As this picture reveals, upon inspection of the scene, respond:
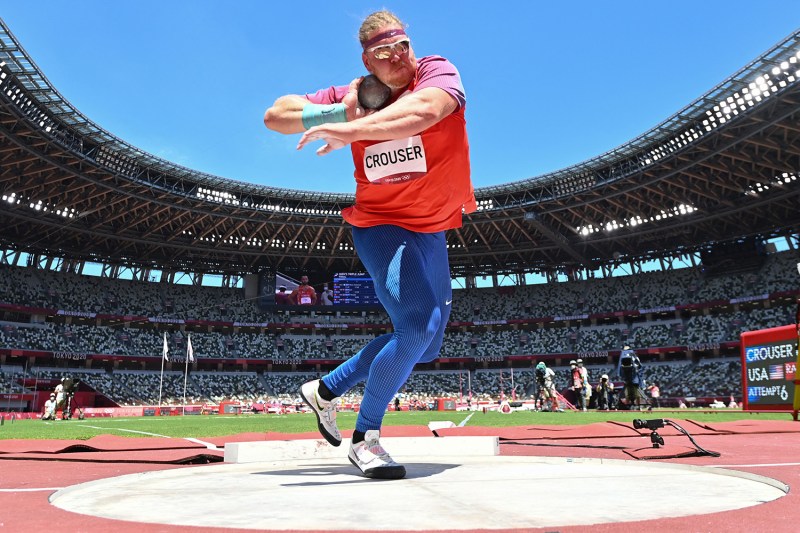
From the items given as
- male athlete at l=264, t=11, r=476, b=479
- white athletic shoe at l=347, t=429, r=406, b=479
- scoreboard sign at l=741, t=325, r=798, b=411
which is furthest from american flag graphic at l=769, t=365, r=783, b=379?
white athletic shoe at l=347, t=429, r=406, b=479

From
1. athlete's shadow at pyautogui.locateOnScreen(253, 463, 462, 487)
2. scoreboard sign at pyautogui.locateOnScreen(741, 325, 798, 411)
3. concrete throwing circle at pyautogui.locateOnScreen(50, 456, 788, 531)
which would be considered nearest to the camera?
concrete throwing circle at pyautogui.locateOnScreen(50, 456, 788, 531)

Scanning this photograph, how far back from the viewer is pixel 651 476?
3.52 m

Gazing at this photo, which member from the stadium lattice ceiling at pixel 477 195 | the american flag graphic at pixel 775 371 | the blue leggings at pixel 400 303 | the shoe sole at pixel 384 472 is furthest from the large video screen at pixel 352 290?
the shoe sole at pixel 384 472

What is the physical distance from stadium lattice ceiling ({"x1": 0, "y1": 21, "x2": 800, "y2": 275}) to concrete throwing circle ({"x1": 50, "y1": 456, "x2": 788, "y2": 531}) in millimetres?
28370

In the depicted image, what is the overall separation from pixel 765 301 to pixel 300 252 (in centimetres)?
3892

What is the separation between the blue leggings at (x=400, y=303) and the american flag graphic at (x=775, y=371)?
63.9 ft

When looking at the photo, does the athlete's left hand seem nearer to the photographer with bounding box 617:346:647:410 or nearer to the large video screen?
the photographer with bounding box 617:346:647:410

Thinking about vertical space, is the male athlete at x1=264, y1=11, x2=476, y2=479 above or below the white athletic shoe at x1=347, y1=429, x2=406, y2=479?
above

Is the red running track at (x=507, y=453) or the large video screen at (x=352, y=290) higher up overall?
the large video screen at (x=352, y=290)

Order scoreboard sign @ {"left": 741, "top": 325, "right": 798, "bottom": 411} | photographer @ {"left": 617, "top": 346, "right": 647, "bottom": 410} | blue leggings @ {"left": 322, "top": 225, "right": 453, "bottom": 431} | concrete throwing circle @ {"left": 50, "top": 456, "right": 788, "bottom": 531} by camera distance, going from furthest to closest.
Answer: photographer @ {"left": 617, "top": 346, "right": 647, "bottom": 410}, scoreboard sign @ {"left": 741, "top": 325, "right": 798, "bottom": 411}, blue leggings @ {"left": 322, "top": 225, "right": 453, "bottom": 431}, concrete throwing circle @ {"left": 50, "top": 456, "right": 788, "bottom": 531}

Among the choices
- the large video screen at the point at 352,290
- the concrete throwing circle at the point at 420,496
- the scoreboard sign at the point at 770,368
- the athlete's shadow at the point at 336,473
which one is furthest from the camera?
the large video screen at the point at 352,290

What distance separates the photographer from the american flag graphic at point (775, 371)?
19141mm

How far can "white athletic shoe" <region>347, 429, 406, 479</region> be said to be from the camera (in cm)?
356

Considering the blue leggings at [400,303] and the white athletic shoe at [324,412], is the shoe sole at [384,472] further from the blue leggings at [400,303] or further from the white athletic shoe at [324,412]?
the white athletic shoe at [324,412]
